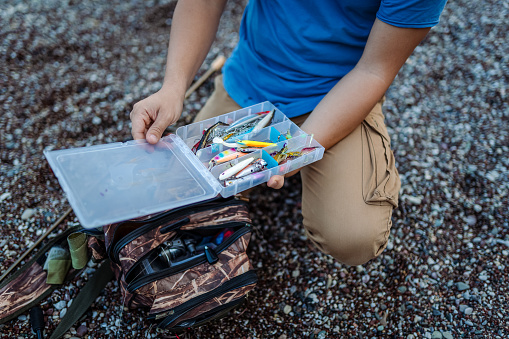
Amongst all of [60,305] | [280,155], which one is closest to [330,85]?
[280,155]

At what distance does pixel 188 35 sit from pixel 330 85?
788 millimetres

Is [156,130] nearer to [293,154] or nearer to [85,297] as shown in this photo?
[293,154]

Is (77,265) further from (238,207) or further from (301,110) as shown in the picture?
(301,110)

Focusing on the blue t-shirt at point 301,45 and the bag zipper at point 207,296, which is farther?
the blue t-shirt at point 301,45

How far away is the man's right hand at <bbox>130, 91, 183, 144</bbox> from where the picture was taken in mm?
1650

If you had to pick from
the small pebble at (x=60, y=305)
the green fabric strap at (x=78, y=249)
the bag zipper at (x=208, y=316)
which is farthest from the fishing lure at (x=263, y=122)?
the small pebble at (x=60, y=305)

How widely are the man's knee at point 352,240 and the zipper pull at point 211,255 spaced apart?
1.76ft

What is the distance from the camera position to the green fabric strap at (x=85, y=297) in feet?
6.03

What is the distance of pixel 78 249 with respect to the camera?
188cm

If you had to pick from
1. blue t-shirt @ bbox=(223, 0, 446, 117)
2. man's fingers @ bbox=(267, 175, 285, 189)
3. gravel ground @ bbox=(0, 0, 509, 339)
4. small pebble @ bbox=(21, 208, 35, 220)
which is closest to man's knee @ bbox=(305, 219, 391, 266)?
gravel ground @ bbox=(0, 0, 509, 339)

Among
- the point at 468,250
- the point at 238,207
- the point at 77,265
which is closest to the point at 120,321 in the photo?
the point at 77,265

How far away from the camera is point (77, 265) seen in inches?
76.0

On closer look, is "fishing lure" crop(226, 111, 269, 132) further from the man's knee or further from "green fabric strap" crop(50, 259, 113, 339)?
"green fabric strap" crop(50, 259, 113, 339)

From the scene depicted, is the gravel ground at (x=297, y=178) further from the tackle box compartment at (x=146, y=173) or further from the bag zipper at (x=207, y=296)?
the tackle box compartment at (x=146, y=173)
